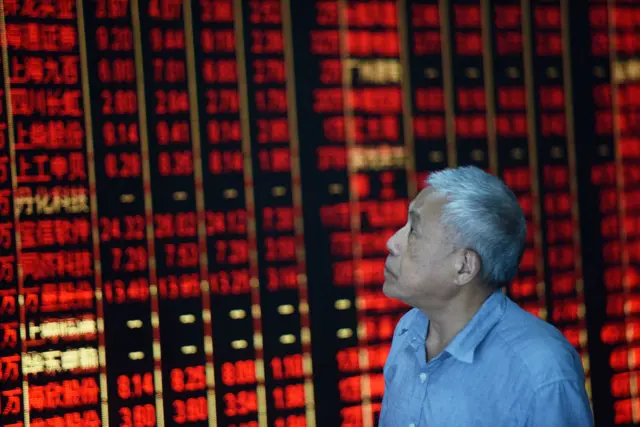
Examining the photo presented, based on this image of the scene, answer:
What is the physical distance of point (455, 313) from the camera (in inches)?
45.9

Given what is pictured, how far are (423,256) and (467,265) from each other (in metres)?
0.07

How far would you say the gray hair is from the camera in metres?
1.06

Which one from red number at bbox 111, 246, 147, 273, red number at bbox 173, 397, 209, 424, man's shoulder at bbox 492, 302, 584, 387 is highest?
red number at bbox 111, 246, 147, 273

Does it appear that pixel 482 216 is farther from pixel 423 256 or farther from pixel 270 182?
pixel 270 182

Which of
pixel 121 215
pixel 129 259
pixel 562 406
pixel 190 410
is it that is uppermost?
pixel 121 215

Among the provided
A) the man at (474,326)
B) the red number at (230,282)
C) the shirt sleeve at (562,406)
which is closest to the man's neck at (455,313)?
the man at (474,326)

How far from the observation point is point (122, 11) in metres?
1.92

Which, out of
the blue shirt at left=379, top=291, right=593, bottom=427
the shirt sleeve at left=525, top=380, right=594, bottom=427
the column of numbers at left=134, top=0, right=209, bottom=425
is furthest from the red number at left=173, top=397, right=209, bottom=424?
the shirt sleeve at left=525, top=380, right=594, bottom=427

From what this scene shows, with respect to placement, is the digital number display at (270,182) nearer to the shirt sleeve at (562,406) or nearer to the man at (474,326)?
the man at (474,326)

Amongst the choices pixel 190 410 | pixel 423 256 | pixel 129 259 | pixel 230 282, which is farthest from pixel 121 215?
pixel 423 256

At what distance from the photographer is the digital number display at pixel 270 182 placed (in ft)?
6.12

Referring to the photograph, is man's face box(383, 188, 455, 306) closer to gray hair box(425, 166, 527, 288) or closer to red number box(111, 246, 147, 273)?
gray hair box(425, 166, 527, 288)

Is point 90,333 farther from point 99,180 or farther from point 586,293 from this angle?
point 586,293

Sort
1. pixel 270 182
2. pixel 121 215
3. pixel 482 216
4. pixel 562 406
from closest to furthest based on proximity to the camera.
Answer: pixel 562 406
pixel 482 216
pixel 121 215
pixel 270 182
